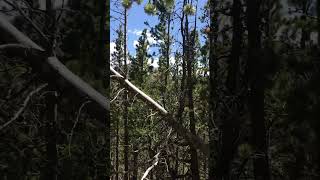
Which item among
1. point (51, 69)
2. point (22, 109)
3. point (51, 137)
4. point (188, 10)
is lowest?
point (51, 137)

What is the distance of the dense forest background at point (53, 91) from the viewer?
1501 millimetres

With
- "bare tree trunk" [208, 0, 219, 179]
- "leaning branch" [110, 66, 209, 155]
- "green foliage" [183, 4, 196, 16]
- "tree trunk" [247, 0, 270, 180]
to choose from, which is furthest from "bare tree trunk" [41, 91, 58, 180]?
"green foliage" [183, 4, 196, 16]

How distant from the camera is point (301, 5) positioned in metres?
1.45

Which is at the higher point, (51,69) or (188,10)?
(188,10)

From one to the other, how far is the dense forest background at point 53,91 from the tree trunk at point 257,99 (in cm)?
54

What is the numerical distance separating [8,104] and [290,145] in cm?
100

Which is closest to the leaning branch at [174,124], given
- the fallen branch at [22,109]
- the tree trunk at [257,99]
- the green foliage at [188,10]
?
the tree trunk at [257,99]

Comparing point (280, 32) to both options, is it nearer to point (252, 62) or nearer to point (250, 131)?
point (252, 62)

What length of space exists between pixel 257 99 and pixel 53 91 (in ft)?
2.43

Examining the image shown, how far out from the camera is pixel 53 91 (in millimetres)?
1537

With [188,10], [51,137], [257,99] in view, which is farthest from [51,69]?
[188,10]

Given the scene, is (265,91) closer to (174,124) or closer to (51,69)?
(51,69)

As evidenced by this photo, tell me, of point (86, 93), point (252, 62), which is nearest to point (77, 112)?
point (86, 93)

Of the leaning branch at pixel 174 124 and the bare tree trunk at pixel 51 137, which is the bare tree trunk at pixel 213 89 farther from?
the leaning branch at pixel 174 124
